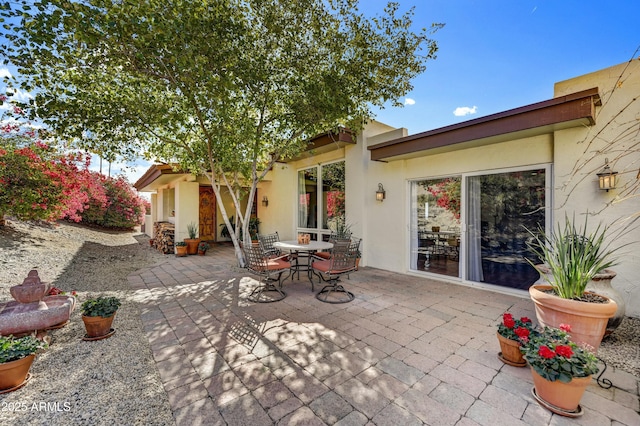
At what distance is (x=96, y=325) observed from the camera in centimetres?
322

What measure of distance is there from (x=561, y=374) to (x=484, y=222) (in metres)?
3.84

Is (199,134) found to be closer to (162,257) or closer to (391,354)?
(162,257)

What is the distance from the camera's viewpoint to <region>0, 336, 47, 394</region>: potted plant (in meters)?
2.22

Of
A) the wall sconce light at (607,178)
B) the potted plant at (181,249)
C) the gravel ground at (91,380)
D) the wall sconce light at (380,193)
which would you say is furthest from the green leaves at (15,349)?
the potted plant at (181,249)

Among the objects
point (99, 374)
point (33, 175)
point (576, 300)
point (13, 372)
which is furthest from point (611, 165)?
point (33, 175)

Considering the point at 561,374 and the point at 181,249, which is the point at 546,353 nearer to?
the point at 561,374

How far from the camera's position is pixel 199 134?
673 cm

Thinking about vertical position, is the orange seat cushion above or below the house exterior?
below

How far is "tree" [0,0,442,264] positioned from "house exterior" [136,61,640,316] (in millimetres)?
1573

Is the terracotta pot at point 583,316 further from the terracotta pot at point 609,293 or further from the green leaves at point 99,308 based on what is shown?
the green leaves at point 99,308

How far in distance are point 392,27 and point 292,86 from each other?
238 cm

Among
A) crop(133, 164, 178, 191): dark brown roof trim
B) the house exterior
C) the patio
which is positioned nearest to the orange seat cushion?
the patio

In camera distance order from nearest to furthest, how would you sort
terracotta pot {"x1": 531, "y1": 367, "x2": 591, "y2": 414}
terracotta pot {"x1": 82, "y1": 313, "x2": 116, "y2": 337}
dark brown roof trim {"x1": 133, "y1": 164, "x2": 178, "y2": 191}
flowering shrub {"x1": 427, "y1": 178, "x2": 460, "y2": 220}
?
terracotta pot {"x1": 531, "y1": 367, "x2": 591, "y2": 414} < terracotta pot {"x1": 82, "y1": 313, "x2": 116, "y2": 337} < flowering shrub {"x1": 427, "y1": 178, "x2": 460, "y2": 220} < dark brown roof trim {"x1": 133, "y1": 164, "x2": 178, "y2": 191}

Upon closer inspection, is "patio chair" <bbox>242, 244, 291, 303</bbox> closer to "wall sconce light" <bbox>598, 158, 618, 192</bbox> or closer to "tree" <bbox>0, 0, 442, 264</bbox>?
"tree" <bbox>0, 0, 442, 264</bbox>
